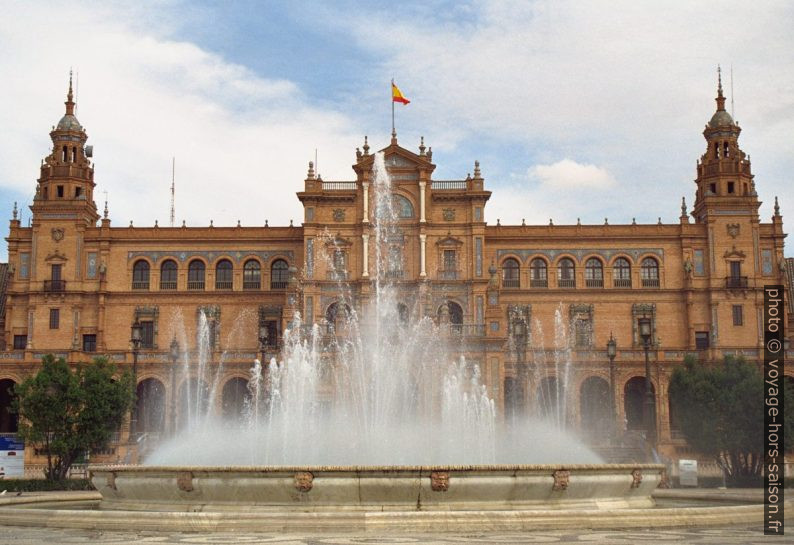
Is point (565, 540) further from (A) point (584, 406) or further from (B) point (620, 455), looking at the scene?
(A) point (584, 406)

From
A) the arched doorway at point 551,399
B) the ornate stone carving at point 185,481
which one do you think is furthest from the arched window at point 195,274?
the ornate stone carving at point 185,481

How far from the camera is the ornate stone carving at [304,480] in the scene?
19766mm

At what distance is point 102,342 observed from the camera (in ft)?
222

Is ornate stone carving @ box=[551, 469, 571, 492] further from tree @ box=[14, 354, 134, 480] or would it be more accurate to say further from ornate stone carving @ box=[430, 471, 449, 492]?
tree @ box=[14, 354, 134, 480]

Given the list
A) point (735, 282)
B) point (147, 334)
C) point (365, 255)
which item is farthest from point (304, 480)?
point (735, 282)

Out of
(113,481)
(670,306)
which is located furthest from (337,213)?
(113,481)

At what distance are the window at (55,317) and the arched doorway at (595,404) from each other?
3404 cm

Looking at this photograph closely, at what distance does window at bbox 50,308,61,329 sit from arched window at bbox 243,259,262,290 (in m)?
12.1

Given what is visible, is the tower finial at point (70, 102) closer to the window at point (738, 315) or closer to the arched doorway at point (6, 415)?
the arched doorway at point (6, 415)

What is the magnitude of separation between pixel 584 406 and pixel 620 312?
719 centimetres

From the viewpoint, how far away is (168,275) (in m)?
69.8

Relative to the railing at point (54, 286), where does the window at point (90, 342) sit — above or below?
below

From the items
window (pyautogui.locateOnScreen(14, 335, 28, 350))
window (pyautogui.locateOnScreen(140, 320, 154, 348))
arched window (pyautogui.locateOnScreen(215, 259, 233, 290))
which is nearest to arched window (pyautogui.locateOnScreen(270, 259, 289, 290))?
arched window (pyautogui.locateOnScreen(215, 259, 233, 290))

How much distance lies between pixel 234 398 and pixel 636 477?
150 ft
